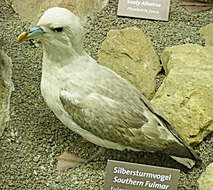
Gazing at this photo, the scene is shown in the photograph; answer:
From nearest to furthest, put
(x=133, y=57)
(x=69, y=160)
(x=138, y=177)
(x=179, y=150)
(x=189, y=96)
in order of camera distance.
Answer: (x=138, y=177)
(x=179, y=150)
(x=69, y=160)
(x=189, y=96)
(x=133, y=57)

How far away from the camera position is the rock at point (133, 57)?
91.2 inches

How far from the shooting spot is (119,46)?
240 cm

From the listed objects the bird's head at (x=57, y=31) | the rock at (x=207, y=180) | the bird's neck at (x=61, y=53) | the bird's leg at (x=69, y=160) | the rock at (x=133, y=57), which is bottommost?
the bird's leg at (x=69, y=160)

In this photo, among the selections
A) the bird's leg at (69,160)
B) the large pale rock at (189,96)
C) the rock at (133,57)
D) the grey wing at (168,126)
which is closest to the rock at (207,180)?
the grey wing at (168,126)

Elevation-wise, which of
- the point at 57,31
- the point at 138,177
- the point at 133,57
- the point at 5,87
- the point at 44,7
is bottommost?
the point at 138,177

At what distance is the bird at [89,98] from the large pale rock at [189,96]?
0.16m

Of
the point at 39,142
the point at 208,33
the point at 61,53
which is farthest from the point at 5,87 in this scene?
the point at 208,33

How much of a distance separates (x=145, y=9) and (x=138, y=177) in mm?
1211

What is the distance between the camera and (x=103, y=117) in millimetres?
1834

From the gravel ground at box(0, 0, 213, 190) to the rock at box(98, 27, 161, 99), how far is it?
130mm

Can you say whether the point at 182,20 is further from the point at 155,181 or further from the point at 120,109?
the point at 155,181

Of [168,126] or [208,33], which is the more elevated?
[208,33]

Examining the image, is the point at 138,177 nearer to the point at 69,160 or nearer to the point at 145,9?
the point at 69,160

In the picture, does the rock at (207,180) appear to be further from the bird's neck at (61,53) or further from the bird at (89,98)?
the bird's neck at (61,53)
